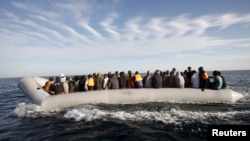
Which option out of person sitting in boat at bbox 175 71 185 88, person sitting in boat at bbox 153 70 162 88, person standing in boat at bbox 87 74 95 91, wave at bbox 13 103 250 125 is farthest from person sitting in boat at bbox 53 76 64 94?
person sitting in boat at bbox 175 71 185 88

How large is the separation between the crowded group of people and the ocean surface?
4.53 ft

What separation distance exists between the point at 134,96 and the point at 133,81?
1.23 metres

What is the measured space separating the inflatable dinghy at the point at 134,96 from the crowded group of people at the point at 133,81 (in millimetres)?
453

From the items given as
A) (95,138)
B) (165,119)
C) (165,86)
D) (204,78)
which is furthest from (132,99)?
(95,138)

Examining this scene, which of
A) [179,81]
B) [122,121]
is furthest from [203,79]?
[122,121]

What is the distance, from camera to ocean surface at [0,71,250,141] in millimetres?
8398

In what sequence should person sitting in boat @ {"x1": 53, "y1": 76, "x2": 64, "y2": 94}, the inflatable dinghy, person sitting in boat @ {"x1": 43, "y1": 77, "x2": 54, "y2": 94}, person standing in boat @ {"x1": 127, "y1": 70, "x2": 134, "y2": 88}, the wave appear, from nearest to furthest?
the wave < the inflatable dinghy < person sitting in boat @ {"x1": 53, "y1": 76, "x2": 64, "y2": 94} < person sitting in boat @ {"x1": 43, "y1": 77, "x2": 54, "y2": 94} < person standing in boat @ {"x1": 127, "y1": 70, "x2": 134, "y2": 88}

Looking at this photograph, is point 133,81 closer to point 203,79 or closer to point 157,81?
point 157,81

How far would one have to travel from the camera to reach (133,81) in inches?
562

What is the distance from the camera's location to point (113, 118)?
418 inches

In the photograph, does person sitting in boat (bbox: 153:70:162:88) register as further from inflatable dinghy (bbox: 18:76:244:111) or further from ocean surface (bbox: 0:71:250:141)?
ocean surface (bbox: 0:71:250:141)

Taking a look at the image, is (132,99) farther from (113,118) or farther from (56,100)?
(56,100)

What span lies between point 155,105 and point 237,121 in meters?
4.38

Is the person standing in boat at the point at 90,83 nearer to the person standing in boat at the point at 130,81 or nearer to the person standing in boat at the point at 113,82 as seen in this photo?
the person standing in boat at the point at 113,82
